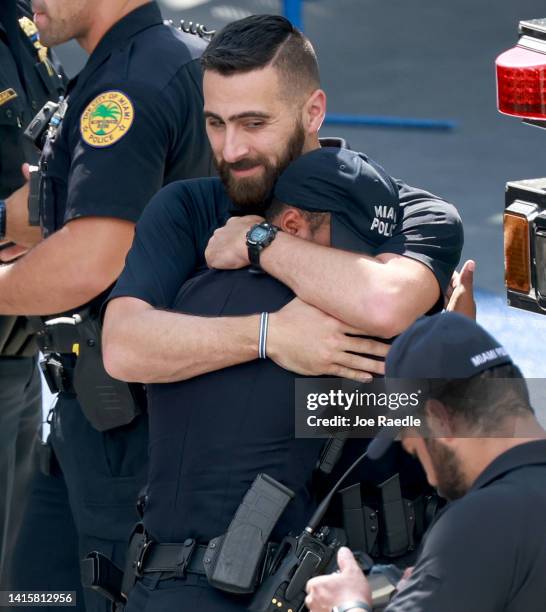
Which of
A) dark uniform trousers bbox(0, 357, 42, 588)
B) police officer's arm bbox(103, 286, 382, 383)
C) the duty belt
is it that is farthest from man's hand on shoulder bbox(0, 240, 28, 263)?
the duty belt

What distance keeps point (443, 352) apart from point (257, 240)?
662 mm

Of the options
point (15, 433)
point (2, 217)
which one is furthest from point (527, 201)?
point (15, 433)

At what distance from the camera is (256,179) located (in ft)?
Answer: 10.7

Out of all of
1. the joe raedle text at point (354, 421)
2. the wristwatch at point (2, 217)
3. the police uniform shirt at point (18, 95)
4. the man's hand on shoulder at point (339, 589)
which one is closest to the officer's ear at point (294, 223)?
the joe raedle text at point (354, 421)

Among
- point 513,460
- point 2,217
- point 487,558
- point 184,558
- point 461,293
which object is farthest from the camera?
point 2,217

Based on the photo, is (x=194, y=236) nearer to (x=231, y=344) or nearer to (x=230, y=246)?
(x=230, y=246)

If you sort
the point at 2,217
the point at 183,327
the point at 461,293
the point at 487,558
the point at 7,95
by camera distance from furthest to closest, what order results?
1. the point at 7,95
2. the point at 2,217
3. the point at 461,293
4. the point at 183,327
5. the point at 487,558

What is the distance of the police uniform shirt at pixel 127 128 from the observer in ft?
12.5

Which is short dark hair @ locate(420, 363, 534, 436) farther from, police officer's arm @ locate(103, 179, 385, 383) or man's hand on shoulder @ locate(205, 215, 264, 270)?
man's hand on shoulder @ locate(205, 215, 264, 270)

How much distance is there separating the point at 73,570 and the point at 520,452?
2033 mm

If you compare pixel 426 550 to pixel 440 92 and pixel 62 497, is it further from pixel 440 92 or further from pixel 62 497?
pixel 440 92

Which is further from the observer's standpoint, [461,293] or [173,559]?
[461,293]

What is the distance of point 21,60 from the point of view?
16.2 feet

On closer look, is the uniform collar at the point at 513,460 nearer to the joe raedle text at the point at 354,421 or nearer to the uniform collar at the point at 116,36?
the joe raedle text at the point at 354,421
